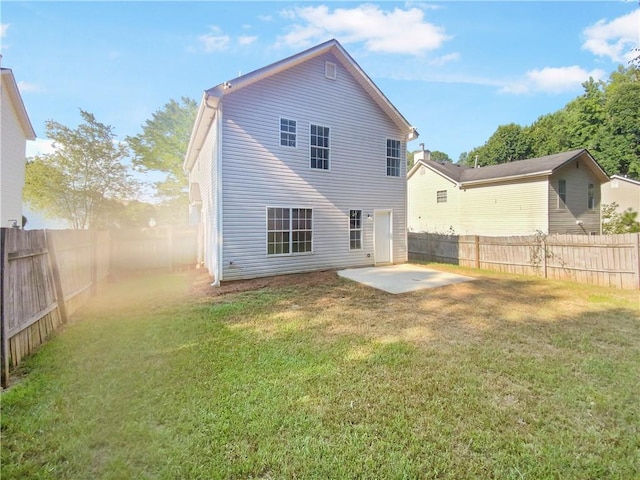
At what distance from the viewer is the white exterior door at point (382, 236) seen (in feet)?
40.1

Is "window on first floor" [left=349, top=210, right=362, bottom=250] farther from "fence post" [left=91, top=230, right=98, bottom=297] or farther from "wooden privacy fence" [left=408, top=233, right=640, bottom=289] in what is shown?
"fence post" [left=91, top=230, right=98, bottom=297]

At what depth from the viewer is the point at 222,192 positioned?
895 centimetres

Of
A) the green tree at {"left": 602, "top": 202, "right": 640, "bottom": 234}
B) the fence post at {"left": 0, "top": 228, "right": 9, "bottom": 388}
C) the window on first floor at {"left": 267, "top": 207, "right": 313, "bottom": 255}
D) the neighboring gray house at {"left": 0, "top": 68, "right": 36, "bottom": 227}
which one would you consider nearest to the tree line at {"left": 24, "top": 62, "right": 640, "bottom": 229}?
the neighboring gray house at {"left": 0, "top": 68, "right": 36, "bottom": 227}

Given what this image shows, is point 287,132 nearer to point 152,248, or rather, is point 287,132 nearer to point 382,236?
point 382,236

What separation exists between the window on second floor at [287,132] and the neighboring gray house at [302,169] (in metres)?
0.03

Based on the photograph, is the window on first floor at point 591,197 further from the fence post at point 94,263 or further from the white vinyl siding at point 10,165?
the white vinyl siding at point 10,165

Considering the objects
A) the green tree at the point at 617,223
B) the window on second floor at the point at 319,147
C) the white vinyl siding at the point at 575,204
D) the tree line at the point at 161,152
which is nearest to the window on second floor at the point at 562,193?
the white vinyl siding at the point at 575,204

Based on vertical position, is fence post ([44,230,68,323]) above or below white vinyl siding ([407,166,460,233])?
below

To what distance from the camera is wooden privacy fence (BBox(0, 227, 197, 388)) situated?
345 cm

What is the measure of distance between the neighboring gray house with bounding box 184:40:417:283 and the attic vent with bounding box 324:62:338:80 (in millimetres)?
52

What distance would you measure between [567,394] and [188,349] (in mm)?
4797

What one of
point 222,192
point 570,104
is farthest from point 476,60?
point 570,104

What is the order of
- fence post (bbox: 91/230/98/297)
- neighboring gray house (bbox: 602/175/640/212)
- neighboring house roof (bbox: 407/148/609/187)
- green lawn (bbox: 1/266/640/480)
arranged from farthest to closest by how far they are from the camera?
neighboring gray house (bbox: 602/175/640/212)
neighboring house roof (bbox: 407/148/609/187)
fence post (bbox: 91/230/98/297)
green lawn (bbox: 1/266/640/480)

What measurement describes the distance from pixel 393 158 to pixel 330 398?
1142 cm
